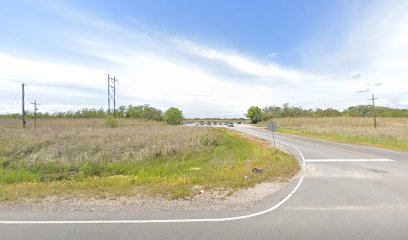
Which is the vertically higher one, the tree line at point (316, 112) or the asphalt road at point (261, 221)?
the tree line at point (316, 112)

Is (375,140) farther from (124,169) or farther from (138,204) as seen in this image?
(138,204)

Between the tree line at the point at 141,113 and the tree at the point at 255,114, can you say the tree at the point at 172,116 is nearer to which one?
the tree line at the point at 141,113

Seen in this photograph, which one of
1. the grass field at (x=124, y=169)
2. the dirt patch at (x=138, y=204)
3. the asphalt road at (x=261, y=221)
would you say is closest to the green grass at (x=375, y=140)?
the grass field at (x=124, y=169)

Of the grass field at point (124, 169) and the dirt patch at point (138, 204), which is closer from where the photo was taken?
the dirt patch at point (138, 204)

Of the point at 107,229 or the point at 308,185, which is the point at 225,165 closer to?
the point at 308,185

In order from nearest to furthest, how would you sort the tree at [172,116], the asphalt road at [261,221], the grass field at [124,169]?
the asphalt road at [261,221], the grass field at [124,169], the tree at [172,116]

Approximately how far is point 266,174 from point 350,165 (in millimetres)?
5603

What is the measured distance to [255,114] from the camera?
374 feet

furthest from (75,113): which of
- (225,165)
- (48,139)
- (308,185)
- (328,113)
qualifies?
(328,113)

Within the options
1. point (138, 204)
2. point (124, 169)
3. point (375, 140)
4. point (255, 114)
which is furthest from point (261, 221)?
point (255, 114)

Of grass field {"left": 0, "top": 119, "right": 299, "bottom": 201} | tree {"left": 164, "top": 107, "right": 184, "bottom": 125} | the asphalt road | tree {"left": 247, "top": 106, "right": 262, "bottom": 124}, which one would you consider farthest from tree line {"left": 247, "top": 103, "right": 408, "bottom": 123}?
the asphalt road

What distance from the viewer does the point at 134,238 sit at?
4438 millimetres

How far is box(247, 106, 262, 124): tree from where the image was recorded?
113 metres

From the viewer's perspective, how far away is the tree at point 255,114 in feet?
372
